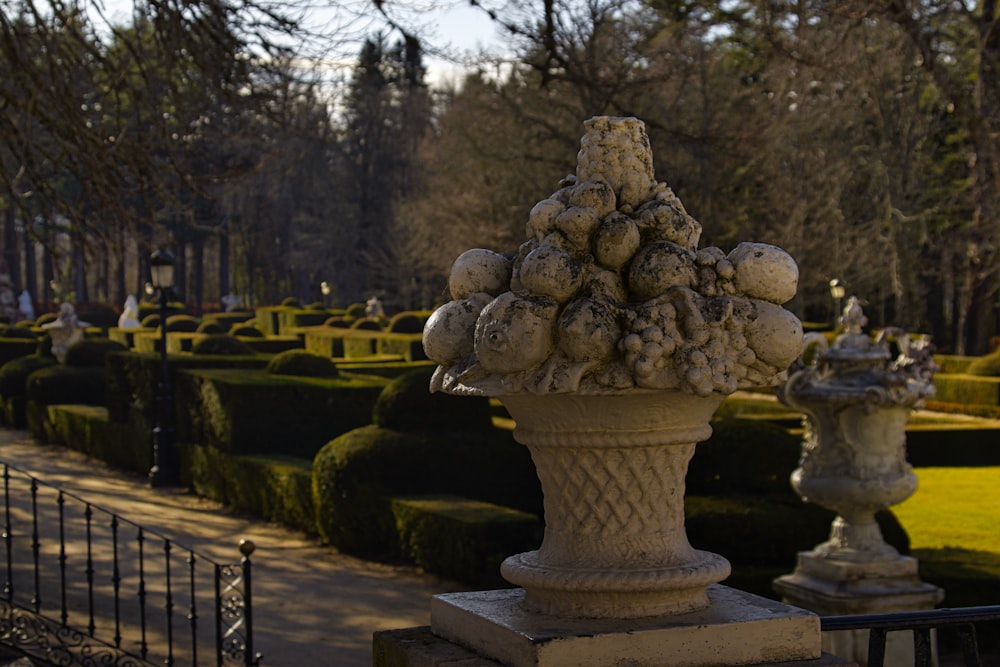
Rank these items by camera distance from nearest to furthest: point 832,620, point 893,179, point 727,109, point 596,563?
point 596,563 → point 832,620 → point 727,109 → point 893,179

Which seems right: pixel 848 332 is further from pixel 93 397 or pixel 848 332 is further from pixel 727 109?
pixel 727 109

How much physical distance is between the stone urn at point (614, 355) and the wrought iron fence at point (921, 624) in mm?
362

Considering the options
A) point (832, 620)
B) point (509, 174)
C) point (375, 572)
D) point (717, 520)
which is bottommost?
point (375, 572)

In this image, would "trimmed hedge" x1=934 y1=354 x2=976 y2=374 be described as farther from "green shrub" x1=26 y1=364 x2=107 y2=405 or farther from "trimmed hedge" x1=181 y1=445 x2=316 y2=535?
"trimmed hedge" x1=181 y1=445 x2=316 y2=535

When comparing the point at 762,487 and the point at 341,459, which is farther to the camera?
the point at 341,459

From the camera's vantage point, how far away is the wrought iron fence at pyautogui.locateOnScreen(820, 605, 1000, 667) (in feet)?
9.59

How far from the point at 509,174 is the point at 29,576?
64.1 ft

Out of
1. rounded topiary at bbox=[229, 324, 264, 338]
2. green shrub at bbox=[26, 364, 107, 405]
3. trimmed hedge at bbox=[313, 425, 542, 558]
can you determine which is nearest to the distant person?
rounded topiary at bbox=[229, 324, 264, 338]

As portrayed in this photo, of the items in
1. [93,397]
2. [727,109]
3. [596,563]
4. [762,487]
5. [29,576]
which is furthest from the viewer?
[727,109]

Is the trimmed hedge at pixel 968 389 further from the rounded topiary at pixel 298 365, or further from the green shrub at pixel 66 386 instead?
the green shrub at pixel 66 386

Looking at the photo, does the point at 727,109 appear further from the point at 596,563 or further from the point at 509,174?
the point at 596,563

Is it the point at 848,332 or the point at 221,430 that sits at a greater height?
the point at 848,332

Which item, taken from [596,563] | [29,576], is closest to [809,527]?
[29,576]

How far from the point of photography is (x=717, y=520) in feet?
30.7
